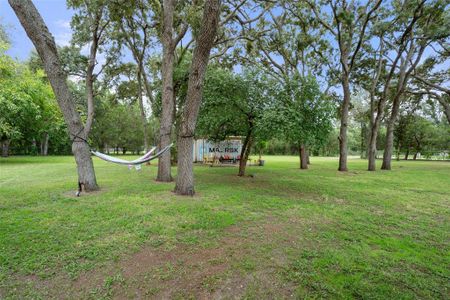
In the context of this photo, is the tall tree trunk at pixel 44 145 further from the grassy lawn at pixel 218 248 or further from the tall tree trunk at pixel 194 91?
the tall tree trunk at pixel 194 91

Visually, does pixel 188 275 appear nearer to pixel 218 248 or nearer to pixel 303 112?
pixel 218 248

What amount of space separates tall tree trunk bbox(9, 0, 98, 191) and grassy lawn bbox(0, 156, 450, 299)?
95 centimetres

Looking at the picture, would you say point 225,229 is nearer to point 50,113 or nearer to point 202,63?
point 202,63

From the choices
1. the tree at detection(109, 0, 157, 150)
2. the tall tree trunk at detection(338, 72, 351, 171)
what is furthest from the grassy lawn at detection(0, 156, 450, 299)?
the tall tree trunk at detection(338, 72, 351, 171)

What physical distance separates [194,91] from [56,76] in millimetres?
3266

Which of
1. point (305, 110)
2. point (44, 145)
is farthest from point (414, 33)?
point (44, 145)

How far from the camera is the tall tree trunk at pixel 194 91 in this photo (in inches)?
192

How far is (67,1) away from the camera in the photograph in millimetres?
7133

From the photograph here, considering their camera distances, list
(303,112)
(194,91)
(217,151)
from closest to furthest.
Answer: (194,91), (303,112), (217,151)

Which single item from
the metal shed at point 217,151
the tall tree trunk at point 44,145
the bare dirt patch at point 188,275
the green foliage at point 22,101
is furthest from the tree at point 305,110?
the tall tree trunk at point 44,145

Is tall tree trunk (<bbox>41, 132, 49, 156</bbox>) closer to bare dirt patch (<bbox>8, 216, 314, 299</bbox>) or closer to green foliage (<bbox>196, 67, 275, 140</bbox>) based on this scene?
green foliage (<bbox>196, 67, 275, 140</bbox>)

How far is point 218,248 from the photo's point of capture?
3113 millimetres

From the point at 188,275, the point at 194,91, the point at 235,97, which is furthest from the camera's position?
the point at 235,97

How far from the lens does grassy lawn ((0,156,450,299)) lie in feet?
7.53
